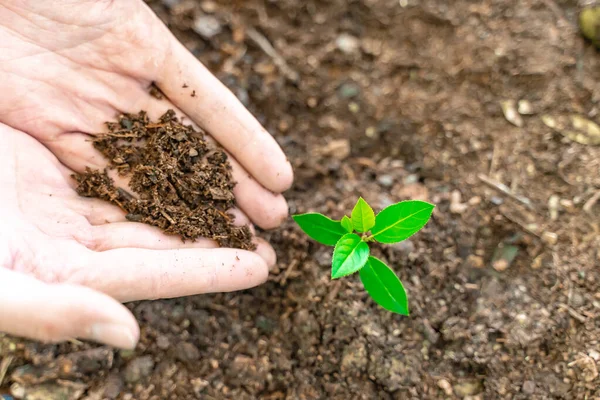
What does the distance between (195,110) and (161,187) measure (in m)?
0.43

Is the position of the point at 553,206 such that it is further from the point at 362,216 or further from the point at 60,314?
the point at 60,314

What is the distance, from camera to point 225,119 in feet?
7.97

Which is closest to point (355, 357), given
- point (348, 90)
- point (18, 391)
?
point (18, 391)

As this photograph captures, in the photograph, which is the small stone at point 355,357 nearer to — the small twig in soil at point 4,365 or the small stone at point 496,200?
the small stone at point 496,200

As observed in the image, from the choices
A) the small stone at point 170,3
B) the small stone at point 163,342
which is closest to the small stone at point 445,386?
the small stone at point 163,342

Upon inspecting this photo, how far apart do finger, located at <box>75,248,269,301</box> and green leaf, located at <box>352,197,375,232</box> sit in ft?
1.55

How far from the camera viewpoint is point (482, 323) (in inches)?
92.8

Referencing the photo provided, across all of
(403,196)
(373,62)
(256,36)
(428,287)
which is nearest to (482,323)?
(428,287)

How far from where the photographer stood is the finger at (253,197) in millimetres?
2426

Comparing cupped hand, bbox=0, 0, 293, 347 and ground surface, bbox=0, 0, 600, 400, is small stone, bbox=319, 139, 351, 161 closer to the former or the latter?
ground surface, bbox=0, 0, 600, 400

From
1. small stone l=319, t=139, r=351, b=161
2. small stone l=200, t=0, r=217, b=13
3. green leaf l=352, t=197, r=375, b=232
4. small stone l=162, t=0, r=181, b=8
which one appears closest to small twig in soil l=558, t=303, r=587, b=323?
green leaf l=352, t=197, r=375, b=232

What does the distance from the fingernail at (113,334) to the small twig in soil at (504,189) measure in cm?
198

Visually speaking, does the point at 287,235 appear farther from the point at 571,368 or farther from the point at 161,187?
the point at 571,368

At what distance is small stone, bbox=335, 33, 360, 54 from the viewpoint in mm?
3273
